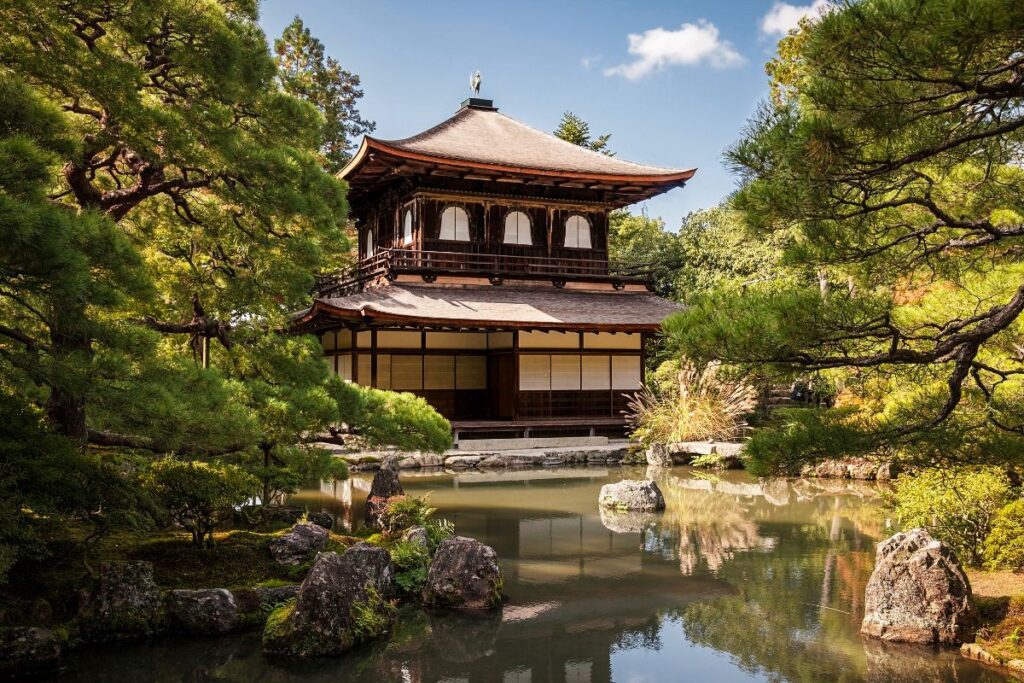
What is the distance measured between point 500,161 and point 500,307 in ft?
10.3

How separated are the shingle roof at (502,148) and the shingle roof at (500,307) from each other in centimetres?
270

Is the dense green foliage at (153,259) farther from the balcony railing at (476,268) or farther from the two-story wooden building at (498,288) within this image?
the balcony railing at (476,268)

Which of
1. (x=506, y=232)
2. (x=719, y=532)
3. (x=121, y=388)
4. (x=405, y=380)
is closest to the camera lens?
(x=121, y=388)

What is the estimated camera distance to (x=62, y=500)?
4871mm

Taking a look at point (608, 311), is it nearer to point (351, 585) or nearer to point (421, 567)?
point (421, 567)

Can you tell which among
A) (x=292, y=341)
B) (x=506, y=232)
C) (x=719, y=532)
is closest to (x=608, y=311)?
(x=506, y=232)

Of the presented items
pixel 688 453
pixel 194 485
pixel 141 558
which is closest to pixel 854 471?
pixel 688 453

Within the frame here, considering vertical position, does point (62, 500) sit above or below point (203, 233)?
below

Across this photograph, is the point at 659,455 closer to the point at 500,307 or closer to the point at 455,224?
the point at 500,307

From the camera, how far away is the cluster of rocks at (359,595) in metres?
5.54

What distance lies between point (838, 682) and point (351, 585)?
10.5ft

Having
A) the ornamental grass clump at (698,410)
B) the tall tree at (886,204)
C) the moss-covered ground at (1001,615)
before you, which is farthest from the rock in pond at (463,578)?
the ornamental grass clump at (698,410)

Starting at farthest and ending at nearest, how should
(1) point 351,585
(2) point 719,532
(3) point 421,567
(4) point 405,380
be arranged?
(4) point 405,380, (2) point 719,532, (3) point 421,567, (1) point 351,585

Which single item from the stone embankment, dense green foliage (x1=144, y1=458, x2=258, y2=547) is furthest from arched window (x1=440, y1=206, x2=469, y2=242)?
dense green foliage (x1=144, y1=458, x2=258, y2=547)
